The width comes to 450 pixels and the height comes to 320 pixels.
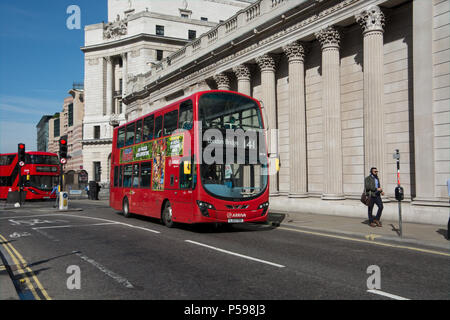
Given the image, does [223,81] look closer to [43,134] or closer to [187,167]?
[187,167]

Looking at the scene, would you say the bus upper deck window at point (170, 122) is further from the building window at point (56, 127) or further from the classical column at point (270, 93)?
the building window at point (56, 127)

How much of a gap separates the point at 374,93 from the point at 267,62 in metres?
7.82

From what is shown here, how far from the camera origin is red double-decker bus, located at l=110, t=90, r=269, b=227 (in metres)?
11.8

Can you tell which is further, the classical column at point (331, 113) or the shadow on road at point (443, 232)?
the classical column at point (331, 113)

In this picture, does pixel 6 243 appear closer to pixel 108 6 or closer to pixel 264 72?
pixel 264 72

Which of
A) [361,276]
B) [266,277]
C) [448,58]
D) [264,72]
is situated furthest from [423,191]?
[264,72]

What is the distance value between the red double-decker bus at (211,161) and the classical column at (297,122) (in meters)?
7.49

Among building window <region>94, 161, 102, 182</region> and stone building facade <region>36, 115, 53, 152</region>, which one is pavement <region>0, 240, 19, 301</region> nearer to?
building window <region>94, 161, 102, 182</region>

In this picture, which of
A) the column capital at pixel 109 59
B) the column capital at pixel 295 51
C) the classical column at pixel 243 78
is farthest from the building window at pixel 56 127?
the column capital at pixel 295 51

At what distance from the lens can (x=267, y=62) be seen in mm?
22469

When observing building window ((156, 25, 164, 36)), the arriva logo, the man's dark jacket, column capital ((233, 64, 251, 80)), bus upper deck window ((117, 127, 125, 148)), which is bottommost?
the arriva logo

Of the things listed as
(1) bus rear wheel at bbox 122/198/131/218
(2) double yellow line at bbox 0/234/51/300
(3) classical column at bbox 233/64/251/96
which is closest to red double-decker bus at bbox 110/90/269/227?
(1) bus rear wheel at bbox 122/198/131/218

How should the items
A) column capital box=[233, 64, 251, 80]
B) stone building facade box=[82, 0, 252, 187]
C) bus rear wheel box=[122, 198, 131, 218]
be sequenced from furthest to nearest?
stone building facade box=[82, 0, 252, 187]
column capital box=[233, 64, 251, 80]
bus rear wheel box=[122, 198, 131, 218]

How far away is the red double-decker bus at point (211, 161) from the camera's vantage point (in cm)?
1178
